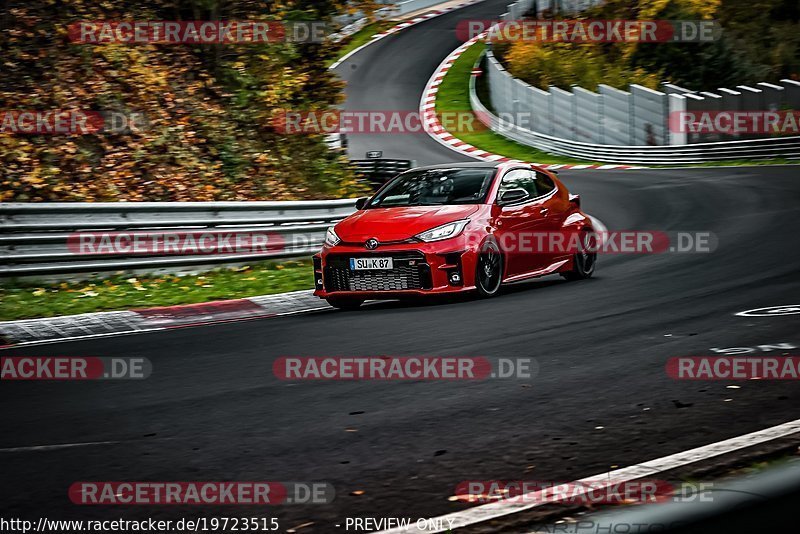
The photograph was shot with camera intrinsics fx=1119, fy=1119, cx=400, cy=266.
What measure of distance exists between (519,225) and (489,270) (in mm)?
817

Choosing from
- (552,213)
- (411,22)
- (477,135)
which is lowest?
(552,213)

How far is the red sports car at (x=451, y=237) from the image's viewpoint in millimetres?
10992

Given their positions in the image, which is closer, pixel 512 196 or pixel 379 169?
pixel 512 196

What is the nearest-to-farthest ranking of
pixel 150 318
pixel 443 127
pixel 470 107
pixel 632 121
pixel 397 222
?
pixel 150 318 < pixel 397 222 < pixel 632 121 < pixel 443 127 < pixel 470 107

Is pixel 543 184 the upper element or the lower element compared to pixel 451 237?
upper

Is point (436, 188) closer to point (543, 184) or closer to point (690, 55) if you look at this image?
point (543, 184)

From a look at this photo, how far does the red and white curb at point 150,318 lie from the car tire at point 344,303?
0.18m

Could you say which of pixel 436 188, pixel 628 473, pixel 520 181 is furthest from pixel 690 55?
pixel 628 473

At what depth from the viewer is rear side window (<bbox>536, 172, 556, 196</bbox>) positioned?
12.8 m

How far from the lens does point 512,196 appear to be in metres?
12.1

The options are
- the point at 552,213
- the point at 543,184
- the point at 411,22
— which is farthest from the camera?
the point at 411,22

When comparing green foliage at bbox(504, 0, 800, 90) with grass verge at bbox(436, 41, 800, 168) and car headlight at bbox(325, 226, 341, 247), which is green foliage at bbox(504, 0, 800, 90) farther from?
car headlight at bbox(325, 226, 341, 247)


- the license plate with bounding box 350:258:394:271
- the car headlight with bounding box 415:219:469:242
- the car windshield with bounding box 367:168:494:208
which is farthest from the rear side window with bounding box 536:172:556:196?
the license plate with bounding box 350:258:394:271

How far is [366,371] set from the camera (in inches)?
299
